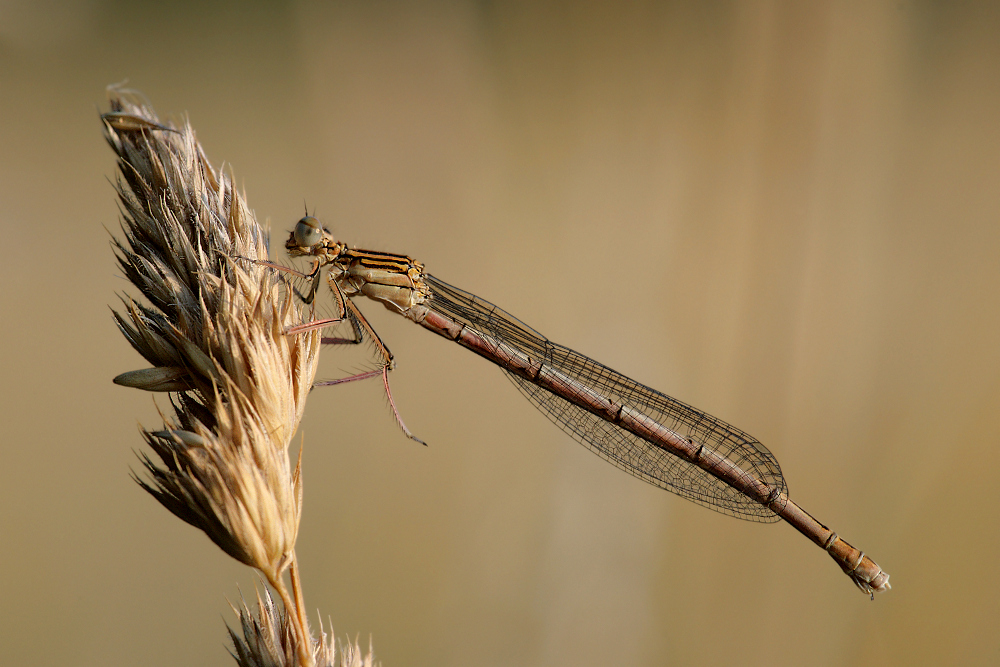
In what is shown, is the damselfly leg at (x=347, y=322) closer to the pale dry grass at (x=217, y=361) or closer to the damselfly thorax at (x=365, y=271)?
the damselfly thorax at (x=365, y=271)

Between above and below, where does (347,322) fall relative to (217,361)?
above

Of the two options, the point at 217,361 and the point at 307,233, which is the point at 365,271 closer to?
the point at 307,233

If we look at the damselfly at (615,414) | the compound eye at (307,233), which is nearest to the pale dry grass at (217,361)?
the compound eye at (307,233)

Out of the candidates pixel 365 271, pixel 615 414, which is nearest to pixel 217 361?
pixel 365 271

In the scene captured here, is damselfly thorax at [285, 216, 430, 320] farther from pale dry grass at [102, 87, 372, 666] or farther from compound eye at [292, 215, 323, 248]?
pale dry grass at [102, 87, 372, 666]

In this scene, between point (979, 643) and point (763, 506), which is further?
point (979, 643)

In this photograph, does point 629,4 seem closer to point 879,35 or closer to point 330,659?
point 879,35

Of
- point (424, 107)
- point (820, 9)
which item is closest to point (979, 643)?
point (820, 9)
